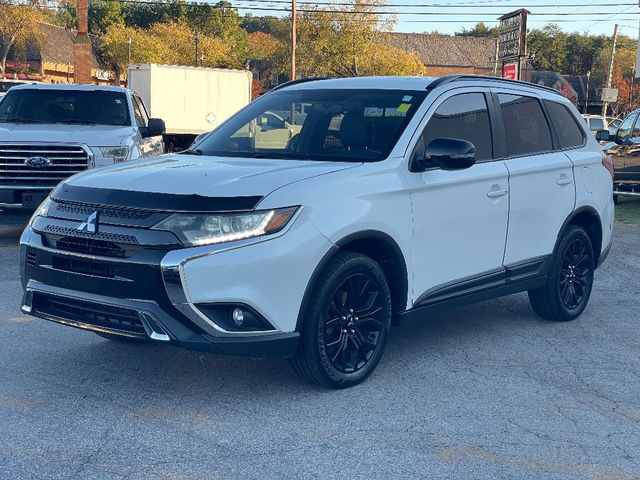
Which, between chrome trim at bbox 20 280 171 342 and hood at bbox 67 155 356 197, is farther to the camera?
hood at bbox 67 155 356 197

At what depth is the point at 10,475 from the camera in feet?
12.9

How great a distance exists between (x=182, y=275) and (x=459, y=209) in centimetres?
213

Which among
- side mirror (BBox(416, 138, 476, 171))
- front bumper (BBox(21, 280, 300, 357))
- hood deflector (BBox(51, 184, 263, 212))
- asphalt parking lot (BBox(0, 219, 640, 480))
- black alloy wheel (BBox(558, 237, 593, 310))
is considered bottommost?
asphalt parking lot (BBox(0, 219, 640, 480))

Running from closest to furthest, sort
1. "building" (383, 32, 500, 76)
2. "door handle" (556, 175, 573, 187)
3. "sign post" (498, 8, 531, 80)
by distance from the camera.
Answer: "door handle" (556, 175, 573, 187)
"sign post" (498, 8, 531, 80)
"building" (383, 32, 500, 76)

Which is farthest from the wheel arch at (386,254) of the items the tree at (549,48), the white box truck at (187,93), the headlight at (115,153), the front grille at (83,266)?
the tree at (549,48)

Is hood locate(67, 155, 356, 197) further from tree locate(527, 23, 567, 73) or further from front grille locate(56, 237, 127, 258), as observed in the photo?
tree locate(527, 23, 567, 73)

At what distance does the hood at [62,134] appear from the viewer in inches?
413

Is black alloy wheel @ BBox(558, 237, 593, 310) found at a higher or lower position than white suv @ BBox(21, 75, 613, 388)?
lower

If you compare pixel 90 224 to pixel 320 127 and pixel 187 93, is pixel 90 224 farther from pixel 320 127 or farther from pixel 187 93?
pixel 187 93

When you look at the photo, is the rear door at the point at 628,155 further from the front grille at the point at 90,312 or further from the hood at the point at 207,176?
the front grille at the point at 90,312

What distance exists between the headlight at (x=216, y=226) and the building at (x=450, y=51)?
10390cm

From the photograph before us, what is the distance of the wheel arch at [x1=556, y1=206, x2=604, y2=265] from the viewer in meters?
7.31

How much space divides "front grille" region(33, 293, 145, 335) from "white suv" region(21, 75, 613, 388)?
1 centimetres

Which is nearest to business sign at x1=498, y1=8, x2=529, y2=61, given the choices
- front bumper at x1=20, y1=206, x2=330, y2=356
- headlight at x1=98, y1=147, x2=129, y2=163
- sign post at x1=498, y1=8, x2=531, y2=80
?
sign post at x1=498, y1=8, x2=531, y2=80
